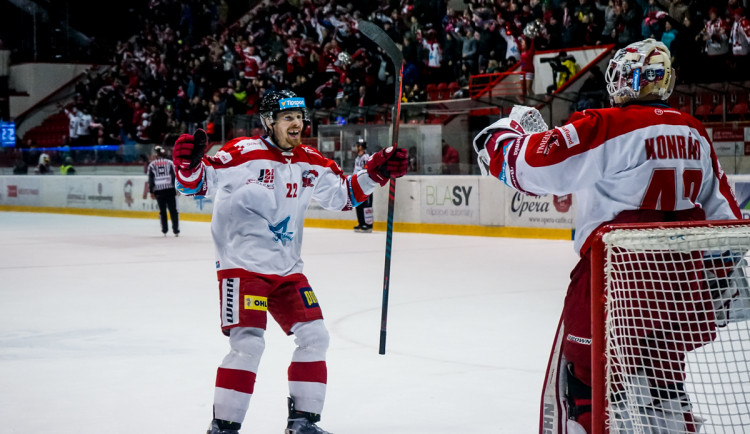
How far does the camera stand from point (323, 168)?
3.70 meters

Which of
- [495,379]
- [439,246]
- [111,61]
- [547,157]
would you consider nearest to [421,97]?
[439,246]

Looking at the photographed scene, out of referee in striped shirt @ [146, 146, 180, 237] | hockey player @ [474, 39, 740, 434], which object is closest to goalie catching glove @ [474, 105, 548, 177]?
hockey player @ [474, 39, 740, 434]

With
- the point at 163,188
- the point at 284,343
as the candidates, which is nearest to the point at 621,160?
the point at 284,343

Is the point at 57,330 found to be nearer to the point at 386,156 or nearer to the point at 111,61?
the point at 386,156

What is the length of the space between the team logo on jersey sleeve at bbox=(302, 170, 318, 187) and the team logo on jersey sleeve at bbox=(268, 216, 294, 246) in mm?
190

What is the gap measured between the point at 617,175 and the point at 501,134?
1.09ft

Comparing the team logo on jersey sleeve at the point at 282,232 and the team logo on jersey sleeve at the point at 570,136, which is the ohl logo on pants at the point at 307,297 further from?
the team logo on jersey sleeve at the point at 570,136

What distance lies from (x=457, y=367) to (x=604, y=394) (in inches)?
111

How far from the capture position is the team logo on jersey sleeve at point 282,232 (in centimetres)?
347

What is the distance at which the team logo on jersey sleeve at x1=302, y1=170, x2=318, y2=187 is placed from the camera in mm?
3633

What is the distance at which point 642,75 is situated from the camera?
94.7 inches

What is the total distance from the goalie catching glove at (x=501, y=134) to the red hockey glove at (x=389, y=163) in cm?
100

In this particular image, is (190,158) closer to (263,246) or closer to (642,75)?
(263,246)

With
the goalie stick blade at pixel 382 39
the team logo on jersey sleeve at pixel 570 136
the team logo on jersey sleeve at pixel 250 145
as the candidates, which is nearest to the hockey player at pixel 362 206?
the goalie stick blade at pixel 382 39
